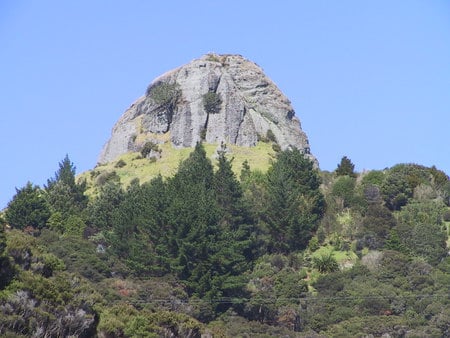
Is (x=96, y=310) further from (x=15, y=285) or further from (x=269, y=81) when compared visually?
(x=269, y=81)

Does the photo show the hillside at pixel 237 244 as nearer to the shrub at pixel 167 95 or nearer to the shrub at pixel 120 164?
the shrub at pixel 120 164

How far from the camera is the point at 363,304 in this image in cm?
7519

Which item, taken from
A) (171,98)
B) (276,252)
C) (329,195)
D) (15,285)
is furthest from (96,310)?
(171,98)

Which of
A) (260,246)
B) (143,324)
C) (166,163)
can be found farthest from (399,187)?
(143,324)

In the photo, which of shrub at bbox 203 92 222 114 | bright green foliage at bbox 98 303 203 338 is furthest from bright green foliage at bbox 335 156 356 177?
bright green foliage at bbox 98 303 203 338

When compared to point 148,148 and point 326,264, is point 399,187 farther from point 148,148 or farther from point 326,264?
point 148,148

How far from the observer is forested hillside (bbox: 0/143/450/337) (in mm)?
71562

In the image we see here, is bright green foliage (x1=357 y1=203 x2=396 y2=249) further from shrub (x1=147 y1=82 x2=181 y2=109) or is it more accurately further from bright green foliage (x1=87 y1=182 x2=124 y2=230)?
shrub (x1=147 y1=82 x2=181 y2=109)

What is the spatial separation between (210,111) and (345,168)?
52.7 ft

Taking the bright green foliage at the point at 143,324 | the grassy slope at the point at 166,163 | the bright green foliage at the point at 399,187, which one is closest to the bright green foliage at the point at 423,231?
the bright green foliage at the point at 399,187

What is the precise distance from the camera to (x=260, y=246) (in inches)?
3351

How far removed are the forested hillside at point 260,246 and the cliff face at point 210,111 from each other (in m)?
12.9

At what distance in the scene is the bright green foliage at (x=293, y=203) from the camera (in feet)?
283

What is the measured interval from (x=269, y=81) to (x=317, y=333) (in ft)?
176
